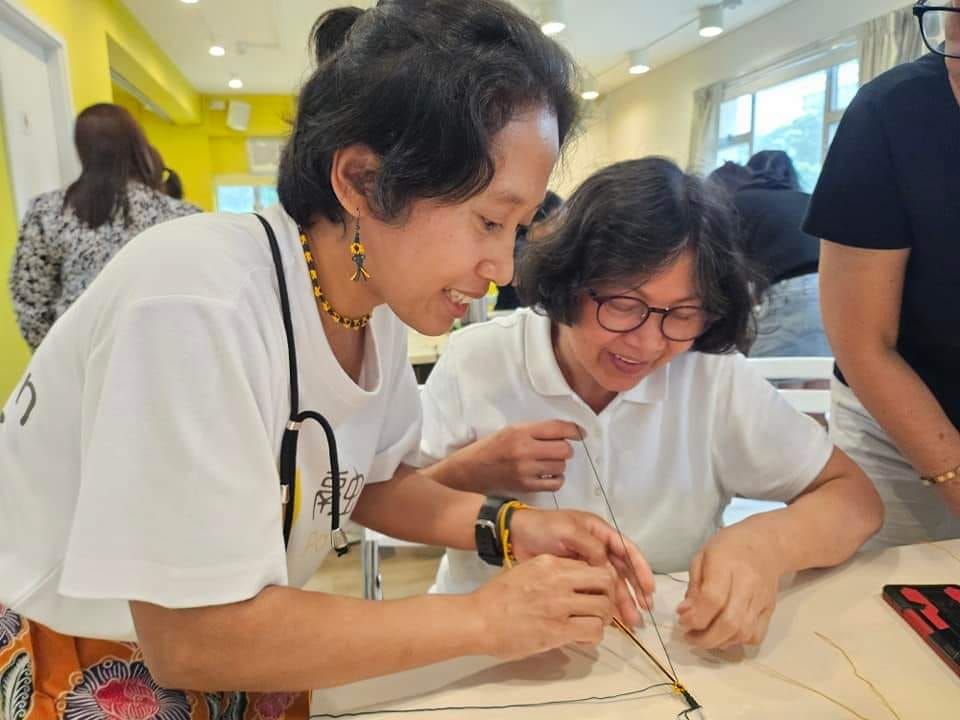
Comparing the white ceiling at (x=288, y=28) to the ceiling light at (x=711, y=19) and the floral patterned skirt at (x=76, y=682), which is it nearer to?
the ceiling light at (x=711, y=19)

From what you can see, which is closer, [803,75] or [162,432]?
[162,432]

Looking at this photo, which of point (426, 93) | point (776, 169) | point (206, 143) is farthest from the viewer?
point (206, 143)

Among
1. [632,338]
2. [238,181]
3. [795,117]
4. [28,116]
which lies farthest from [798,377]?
[238,181]

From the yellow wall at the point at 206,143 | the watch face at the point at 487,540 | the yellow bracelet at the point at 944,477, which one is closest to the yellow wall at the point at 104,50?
the yellow wall at the point at 206,143

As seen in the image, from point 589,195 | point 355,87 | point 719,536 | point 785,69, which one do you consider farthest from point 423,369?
point 785,69

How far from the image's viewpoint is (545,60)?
2.23 feet

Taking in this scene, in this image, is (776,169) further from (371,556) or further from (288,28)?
(288,28)

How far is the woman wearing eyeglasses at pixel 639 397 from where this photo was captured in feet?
3.31

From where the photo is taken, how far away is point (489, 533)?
897 millimetres

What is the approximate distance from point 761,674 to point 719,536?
0.20 meters

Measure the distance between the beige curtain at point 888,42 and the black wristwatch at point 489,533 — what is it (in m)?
4.52

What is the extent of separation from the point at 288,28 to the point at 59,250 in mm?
4083

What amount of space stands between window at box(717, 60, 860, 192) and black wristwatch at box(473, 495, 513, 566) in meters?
4.57

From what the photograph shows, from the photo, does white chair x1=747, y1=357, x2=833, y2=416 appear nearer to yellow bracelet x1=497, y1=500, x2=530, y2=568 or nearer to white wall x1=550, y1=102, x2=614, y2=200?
→ white wall x1=550, y1=102, x2=614, y2=200
